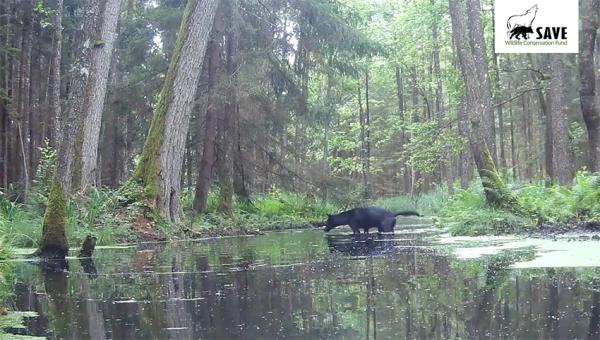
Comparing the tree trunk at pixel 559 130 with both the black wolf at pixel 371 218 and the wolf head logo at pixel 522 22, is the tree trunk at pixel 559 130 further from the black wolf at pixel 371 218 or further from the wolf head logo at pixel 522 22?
the black wolf at pixel 371 218

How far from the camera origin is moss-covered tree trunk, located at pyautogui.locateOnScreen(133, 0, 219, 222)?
44.5 feet

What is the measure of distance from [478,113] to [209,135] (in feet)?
27.2

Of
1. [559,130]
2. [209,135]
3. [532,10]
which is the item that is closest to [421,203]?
[559,130]

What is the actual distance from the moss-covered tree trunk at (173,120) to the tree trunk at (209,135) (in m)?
3.81

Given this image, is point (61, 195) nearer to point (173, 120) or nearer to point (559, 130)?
point (173, 120)

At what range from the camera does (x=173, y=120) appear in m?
13.9

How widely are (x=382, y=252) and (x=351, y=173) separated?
148 ft

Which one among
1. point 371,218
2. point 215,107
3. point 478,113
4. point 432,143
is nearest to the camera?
point 478,113

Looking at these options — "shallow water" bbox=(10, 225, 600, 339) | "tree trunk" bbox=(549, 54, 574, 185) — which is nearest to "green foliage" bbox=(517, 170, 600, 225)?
"shallow water" bbox=(10, 225, 600, 339)

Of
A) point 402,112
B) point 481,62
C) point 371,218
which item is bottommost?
point 371,218

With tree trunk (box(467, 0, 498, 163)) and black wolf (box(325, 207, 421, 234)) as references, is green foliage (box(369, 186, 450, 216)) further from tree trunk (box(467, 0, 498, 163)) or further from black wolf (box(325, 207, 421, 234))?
tree trunk (box(467, 0, 498, 163))

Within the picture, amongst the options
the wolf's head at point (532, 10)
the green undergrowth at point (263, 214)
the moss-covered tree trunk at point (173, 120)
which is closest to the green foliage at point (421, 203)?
the green undergrowth at point (263, 214)

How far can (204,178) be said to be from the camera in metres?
18.6

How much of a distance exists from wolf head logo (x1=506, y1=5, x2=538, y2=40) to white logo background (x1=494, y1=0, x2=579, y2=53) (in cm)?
8
